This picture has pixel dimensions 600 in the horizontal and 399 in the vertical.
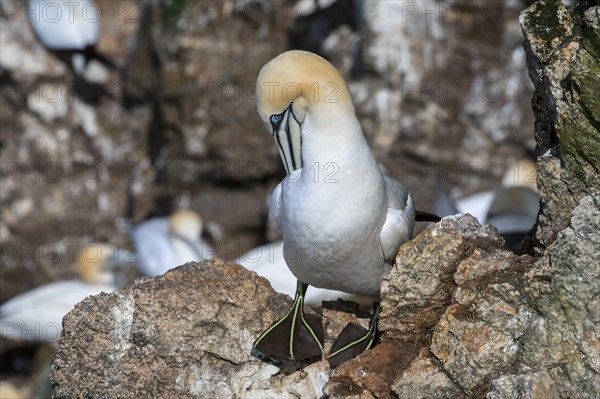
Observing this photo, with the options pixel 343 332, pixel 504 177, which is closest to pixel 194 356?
pixel 343 332

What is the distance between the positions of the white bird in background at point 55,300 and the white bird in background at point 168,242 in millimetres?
372

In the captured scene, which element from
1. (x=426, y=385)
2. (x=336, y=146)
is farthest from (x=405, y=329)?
(x=336, y=146)

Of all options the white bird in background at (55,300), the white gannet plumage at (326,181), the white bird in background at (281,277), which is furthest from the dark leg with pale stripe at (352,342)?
the white bird in background at (55,300)

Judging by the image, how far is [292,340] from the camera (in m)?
4.58

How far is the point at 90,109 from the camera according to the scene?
1165cm

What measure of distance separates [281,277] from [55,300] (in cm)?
212

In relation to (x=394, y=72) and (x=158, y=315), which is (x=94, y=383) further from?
(x=394, y=72)

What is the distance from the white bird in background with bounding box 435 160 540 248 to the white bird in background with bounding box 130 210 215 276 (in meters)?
2.57

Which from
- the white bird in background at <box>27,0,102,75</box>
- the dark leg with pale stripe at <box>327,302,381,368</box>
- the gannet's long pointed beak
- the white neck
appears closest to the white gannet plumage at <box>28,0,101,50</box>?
the white bird in background at <box>27,0,102,75</box>

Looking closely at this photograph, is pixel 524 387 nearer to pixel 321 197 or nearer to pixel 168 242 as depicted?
pixel 321 197

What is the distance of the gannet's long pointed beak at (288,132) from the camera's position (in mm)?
4836

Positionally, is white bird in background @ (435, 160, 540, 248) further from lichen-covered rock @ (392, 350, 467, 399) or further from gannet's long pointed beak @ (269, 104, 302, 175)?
lichen-covered rock @ (392, 350, 467, 399)

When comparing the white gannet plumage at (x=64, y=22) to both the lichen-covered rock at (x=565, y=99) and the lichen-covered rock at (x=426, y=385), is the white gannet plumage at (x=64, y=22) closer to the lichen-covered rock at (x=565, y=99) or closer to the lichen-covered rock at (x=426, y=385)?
the lichen-covered rock at (x=565, y=99)

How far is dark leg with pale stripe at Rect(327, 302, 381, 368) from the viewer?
15.7 ft
